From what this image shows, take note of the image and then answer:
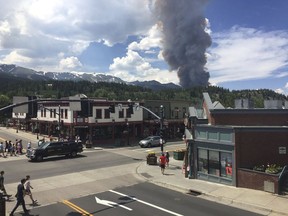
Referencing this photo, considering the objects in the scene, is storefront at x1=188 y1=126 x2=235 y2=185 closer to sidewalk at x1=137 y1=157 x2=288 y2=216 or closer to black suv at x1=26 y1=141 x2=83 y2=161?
sidewalk at x1=137 y1=157 x2=288 y2=216

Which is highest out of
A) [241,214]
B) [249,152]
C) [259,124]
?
[259,124]

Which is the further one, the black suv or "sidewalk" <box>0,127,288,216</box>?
the black suv

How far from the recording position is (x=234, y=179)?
79.2 ft

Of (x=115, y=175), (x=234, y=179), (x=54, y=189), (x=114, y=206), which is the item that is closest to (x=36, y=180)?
(x=54, y=189)

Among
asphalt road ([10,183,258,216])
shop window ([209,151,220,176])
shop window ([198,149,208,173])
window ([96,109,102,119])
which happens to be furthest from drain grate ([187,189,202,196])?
window ([96,109,102,119])

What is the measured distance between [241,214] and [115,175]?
13577 millimetres

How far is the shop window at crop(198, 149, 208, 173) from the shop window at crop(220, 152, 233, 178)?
5.41 ft

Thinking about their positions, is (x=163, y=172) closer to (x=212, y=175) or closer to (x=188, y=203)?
(x=212, y=175)

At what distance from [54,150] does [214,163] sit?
2015 centimetres

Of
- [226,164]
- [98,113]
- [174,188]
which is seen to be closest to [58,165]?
[174,188]

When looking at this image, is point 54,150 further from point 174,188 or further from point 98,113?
point 174,188

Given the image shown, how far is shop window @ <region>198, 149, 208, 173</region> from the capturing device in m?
26.8

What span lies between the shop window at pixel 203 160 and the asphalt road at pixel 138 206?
4.32 m

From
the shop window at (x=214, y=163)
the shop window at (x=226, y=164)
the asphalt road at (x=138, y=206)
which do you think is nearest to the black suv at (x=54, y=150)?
the asphalt road at (x=138, y=206)
